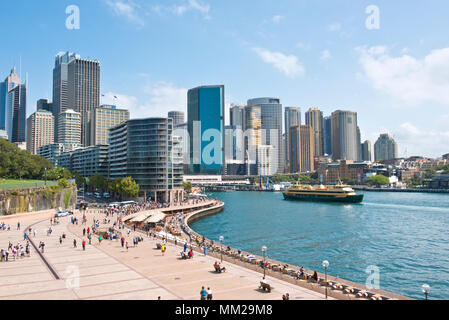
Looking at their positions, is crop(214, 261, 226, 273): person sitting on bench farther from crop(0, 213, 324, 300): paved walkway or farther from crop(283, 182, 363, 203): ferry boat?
crop(283, 182, 363, 203): ferry boat

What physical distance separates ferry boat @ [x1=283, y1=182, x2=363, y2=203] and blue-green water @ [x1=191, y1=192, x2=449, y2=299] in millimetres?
36445

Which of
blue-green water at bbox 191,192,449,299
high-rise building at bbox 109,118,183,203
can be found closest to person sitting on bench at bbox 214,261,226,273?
blue-green water at bbox 191,192,449,299

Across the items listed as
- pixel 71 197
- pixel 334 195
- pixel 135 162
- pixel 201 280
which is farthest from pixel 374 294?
pixel 334 195

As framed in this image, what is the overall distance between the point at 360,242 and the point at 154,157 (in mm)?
80590

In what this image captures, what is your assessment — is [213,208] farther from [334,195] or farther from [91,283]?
[91,283]

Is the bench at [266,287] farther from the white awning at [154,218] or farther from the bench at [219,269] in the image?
the white awning at [154,218]

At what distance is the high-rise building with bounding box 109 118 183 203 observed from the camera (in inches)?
4791

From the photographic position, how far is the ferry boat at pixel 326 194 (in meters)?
134

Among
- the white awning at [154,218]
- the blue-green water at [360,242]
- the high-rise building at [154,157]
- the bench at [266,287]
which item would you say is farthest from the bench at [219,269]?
the high-rise building at [154,157]

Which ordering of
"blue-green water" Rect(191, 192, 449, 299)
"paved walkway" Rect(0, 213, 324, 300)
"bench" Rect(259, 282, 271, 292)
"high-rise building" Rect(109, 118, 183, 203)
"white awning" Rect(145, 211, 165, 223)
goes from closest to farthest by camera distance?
"paved walkway" Rect(0, 213, 324, 300), "bench" Rect(259, 282, 271, 292), "blue-green water" Rect(191, 192, 449, 299), "white awning" Rect(145, 211, 165, 223), "high-rise building" Rect(109, 118, 183, 203)

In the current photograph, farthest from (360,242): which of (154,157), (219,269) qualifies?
(154,157)

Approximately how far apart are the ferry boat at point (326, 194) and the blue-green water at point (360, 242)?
36.4m

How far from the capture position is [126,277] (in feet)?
89.9

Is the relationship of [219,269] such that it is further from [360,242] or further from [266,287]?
[360,242]
